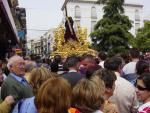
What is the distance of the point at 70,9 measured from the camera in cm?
10562

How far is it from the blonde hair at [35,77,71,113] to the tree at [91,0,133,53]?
188 feet

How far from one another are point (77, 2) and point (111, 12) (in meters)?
43.9

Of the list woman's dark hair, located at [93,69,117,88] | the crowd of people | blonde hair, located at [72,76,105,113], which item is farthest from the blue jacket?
woman's dark hair, located at [93,69,117,88]

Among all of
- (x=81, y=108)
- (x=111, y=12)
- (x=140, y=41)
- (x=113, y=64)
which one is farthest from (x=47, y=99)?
(x=140, y=41)

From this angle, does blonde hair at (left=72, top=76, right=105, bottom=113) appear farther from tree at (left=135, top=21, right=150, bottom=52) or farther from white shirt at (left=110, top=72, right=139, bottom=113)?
tree at (left=135, top=21, right=150, bottom=52)

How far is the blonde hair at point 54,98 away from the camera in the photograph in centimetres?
402

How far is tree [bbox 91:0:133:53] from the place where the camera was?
61938 mm

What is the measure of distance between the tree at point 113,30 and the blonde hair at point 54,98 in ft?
188

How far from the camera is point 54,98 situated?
403 centimetres

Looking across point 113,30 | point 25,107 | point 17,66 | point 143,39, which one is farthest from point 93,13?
point 25,107

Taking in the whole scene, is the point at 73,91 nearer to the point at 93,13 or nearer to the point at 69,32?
the point at 69,32

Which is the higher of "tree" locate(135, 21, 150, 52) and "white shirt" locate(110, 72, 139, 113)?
"white shirt" locate(110, 72, 139, 113)

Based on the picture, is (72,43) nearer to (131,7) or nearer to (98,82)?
(98,82)

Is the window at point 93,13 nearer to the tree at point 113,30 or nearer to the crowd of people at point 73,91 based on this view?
the tree at point 113,30
